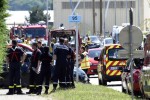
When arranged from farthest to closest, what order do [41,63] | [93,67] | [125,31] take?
[93,67] < [41,63] < [125,31]

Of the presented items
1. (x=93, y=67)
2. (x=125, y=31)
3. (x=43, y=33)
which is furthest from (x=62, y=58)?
(x=43, y=33)

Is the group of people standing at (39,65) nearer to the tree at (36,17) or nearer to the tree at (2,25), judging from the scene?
the tree at (2,25)

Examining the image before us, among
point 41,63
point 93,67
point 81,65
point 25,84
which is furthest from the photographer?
point 93,67

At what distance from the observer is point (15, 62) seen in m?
26.2

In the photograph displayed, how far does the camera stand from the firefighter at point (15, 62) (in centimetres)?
2597

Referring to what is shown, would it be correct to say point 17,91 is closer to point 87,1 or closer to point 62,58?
point 62,58

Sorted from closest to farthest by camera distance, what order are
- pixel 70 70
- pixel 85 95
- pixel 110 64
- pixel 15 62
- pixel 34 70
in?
pixel 85 95 < pixel 15 62 < pixel 34 70 < pixel 70 70 < pixel 110 64

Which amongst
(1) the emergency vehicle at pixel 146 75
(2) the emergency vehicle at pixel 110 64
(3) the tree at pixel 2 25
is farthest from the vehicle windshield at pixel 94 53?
(3) the tree at pixel 2 25

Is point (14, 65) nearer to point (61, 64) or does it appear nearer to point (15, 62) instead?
point (15, 62)

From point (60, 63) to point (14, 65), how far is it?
5.77 feet

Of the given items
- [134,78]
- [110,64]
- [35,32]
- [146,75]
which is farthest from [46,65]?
[35,32]

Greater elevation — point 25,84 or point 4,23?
point 4,23

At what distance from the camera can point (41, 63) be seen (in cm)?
2650

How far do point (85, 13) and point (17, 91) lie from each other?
8577 centimetres
